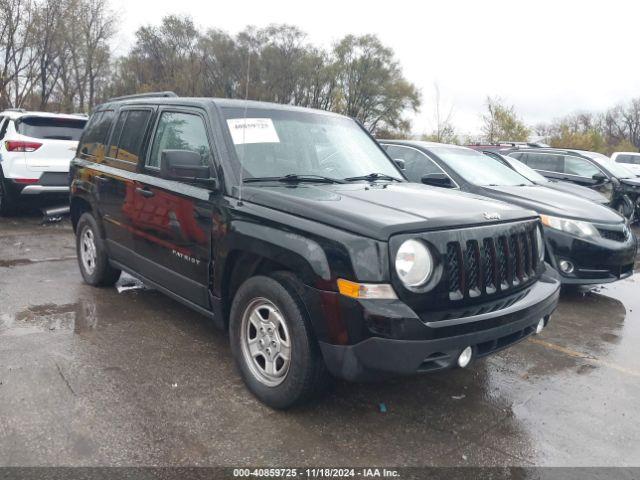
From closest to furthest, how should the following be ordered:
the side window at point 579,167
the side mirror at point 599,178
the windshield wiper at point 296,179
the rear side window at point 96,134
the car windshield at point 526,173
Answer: the windshield wiper at point 296,179, the rear side window at point 96,134, the car windshield at point 526,173, the side mirror at point 599,178, the side window at point 579,167

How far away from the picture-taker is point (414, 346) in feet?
8.87

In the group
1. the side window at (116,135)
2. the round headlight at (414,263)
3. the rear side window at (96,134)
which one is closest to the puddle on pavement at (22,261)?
the rear side window at (96,134)

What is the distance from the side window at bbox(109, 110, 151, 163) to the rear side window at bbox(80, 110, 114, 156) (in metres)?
0.28

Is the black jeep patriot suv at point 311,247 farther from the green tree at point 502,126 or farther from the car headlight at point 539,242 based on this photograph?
the green tree at point 502,126

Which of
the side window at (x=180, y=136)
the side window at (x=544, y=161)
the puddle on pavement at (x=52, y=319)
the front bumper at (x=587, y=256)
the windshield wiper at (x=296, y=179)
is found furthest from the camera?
the side window at (x=544, y=161)

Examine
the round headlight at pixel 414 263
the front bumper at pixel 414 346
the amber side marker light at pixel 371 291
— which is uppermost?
the round headlight at pixel 414 263

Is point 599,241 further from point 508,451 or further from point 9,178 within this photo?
point 9,178

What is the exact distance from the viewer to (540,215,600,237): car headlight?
230 inches

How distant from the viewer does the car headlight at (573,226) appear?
19.1ft

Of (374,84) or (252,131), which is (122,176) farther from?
(374,84)

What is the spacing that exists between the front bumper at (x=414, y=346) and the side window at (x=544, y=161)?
9982mm

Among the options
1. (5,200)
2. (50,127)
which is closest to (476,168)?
(50,127)

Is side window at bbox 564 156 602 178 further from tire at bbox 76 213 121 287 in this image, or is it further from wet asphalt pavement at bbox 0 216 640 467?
tire at bbox 76 213 121 287

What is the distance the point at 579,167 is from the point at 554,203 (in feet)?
21.4
